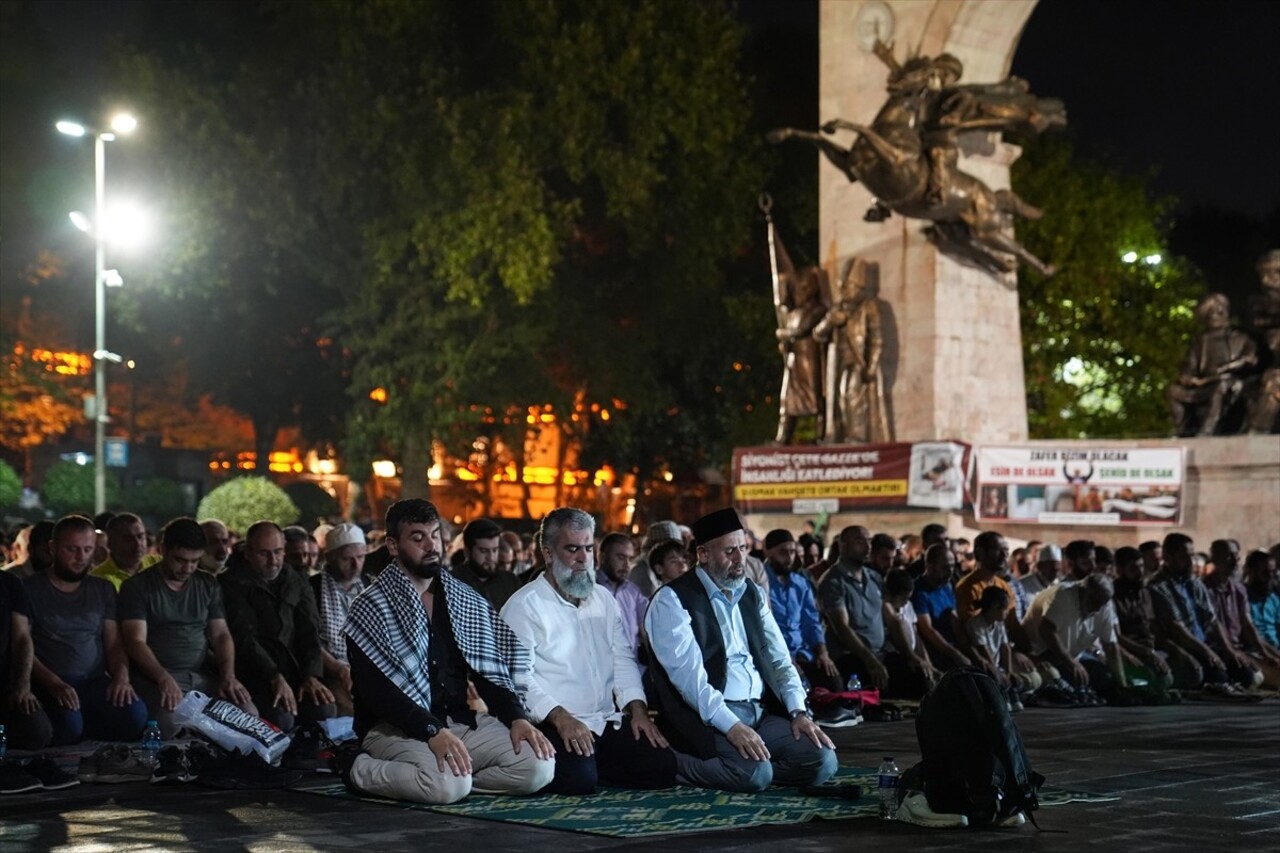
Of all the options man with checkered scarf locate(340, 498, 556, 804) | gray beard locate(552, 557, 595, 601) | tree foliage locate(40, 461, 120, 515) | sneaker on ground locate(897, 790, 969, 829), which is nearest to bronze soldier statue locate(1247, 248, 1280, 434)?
gray beard locate(552, 557, 595, 601)

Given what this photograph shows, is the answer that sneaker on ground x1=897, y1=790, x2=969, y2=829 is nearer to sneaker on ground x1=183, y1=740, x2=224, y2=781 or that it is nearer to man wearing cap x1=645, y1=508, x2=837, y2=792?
man wearing cap x1=645, y1=508, x2=837, y2=792

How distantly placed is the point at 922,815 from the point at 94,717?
4805 mm

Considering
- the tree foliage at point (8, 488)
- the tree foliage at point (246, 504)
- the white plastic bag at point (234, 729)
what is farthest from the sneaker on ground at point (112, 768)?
the tree foliage at point (8, 488)

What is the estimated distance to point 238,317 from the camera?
3853 cm

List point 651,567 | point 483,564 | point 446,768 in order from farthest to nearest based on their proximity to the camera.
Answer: point 651,567 < point 483,564 < point 446,768

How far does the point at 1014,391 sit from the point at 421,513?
18.2 m

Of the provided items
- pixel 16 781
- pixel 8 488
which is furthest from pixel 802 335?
pixel 8 488

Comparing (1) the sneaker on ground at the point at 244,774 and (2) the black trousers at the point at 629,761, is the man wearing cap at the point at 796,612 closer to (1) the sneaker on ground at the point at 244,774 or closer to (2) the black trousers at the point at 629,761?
(2) the black trousers at the point at 629,761

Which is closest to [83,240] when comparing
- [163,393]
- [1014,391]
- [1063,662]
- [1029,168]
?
[163,393]

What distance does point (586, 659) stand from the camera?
949 centimetres

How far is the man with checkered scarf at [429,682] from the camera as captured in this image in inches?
339

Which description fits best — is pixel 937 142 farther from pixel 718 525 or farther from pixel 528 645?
pixel 528 645

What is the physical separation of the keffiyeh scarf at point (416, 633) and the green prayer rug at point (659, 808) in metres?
0.52

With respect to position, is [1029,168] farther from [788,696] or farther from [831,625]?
[788,696]
